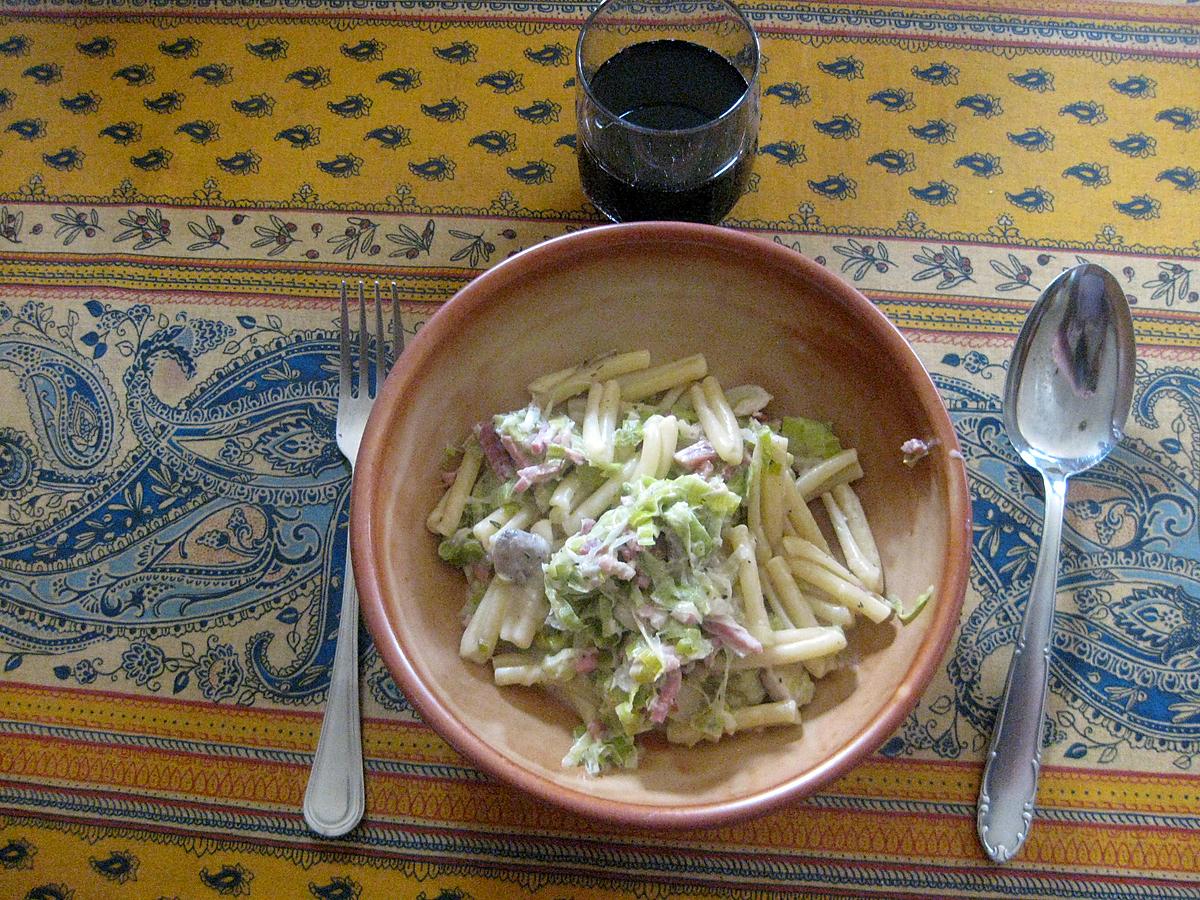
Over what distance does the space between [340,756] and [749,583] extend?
0.64 m

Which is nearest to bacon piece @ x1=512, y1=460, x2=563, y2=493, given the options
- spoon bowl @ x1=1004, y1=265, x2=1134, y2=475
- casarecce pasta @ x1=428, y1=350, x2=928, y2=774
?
casarecce pasta @ x1=428, y1=350, x2=928, y2=774

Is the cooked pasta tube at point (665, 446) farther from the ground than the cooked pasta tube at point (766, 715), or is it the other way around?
the cooked pasta tube at point (665, 446)

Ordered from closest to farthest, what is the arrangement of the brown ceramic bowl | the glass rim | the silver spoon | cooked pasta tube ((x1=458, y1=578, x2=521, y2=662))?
the brown ceramic bowl → cooked pasta tube ((x1=458, y1=578, x2=521, y2=662)) → the glass rim → the silver spoon

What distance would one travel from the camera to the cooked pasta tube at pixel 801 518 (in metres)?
1.31

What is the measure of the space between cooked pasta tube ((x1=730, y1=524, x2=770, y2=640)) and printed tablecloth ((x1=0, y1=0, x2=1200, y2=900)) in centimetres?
33

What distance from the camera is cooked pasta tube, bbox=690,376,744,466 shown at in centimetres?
131

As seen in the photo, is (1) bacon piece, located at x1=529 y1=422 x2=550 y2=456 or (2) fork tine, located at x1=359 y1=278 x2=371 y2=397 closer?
(1) bacon piece, located at x1=529 y1=422 x2=550 y2=456

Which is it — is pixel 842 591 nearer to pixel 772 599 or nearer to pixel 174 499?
pixel 772 599

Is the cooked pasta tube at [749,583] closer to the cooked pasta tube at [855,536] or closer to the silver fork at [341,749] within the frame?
the cooked pasta tube at [855,536]

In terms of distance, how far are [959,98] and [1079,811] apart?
1230 mm

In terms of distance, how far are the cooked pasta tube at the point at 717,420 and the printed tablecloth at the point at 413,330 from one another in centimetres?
41

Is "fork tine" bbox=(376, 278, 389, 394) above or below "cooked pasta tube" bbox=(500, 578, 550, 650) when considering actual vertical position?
above

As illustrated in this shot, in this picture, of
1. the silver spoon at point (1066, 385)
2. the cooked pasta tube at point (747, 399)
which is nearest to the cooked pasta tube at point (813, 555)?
the cooked pasta tube at point (747, 399)

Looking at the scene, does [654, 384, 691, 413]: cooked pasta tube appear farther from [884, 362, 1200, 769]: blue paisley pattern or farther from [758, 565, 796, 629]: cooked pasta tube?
[884, 362, 1200, 769]: blue paisley pattern
